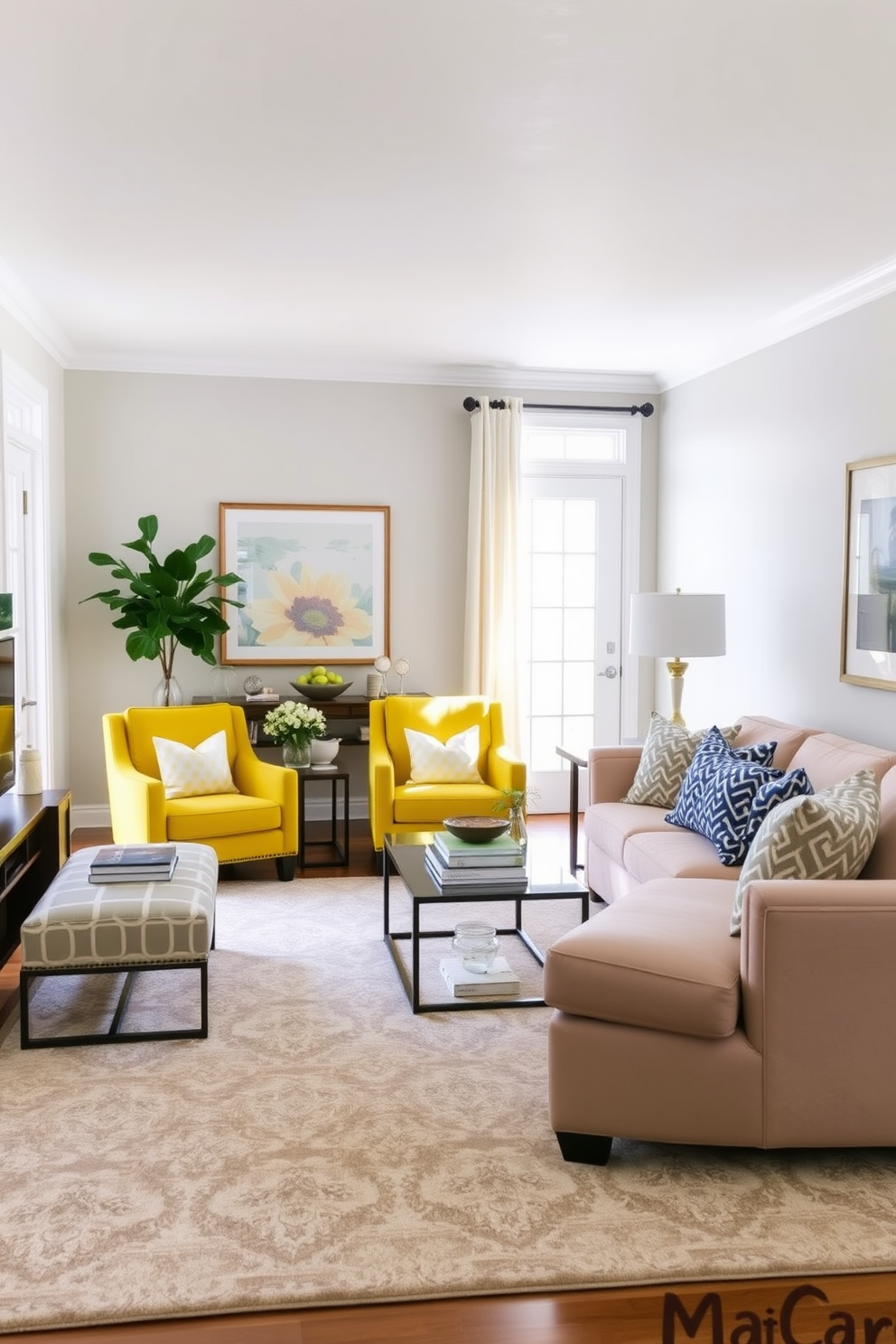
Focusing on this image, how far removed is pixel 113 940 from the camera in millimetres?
3486

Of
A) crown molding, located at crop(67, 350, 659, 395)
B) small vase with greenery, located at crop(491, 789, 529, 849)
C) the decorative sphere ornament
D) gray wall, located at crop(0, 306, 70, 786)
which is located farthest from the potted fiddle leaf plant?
small vase with greenery, located at crop(491, 789, 529, 849)

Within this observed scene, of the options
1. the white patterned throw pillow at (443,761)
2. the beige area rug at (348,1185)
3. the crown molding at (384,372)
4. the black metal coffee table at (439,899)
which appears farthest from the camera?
the crown molding at (384,372)

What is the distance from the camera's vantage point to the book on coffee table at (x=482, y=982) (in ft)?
12.8

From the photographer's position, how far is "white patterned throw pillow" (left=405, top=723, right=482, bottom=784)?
5875 millimetres

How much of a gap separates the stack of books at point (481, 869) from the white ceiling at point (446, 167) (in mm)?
2212

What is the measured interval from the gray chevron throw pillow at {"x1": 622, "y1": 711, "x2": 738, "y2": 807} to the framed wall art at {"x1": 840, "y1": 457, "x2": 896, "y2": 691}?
633 millimetres

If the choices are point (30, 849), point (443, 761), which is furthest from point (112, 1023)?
point (443, 761)

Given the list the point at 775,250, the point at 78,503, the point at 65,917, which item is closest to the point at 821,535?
the point at 775,250

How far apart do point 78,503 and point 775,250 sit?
4139 millimetres

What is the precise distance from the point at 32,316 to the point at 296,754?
98.2 inches

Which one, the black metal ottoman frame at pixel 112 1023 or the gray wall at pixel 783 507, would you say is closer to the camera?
the black metal ottoman frame at pixel 112 1023

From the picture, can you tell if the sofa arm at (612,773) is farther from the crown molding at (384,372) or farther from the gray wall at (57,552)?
the gray wall at (57,552)

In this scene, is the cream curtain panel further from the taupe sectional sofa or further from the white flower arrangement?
the taupe sectional sofa

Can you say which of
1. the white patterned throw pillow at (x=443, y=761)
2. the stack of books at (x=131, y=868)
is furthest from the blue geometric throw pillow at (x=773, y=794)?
the white patterned throw pillow at (x=443, y=761)
